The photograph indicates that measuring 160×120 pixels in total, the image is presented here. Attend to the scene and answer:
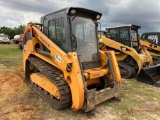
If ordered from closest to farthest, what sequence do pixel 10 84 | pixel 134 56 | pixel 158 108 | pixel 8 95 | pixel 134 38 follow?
pixel 158 108, pixel 8 95, pixel 10 84, pixel 134 56, pixel 134 38

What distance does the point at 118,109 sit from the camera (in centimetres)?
455

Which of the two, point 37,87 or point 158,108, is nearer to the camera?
point 158,108

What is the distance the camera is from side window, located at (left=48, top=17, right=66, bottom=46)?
4.75 meters

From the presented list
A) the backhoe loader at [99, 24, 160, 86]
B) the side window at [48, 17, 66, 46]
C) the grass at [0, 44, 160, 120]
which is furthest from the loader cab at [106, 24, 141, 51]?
the side window at [48, 17, 66, 46]

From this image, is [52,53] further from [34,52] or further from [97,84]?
[97,84]

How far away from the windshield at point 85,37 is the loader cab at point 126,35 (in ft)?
12.5

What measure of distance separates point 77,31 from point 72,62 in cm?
105

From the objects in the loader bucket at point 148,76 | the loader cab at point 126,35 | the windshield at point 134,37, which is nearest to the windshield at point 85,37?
the loader bucket at point 148,76

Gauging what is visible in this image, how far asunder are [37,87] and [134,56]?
4530 mm

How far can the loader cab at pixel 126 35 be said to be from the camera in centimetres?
862

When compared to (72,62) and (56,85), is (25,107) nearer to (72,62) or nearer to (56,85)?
Answer: (56,85)

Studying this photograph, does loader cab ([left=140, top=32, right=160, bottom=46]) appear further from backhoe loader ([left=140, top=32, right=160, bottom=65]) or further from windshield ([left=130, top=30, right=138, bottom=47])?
windshield ([left=130, top=30, right=138, bottom=47])

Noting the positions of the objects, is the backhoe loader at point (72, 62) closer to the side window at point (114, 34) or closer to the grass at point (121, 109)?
the grass at point (121, 109)

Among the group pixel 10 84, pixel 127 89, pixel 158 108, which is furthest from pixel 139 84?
pixel 10 84
